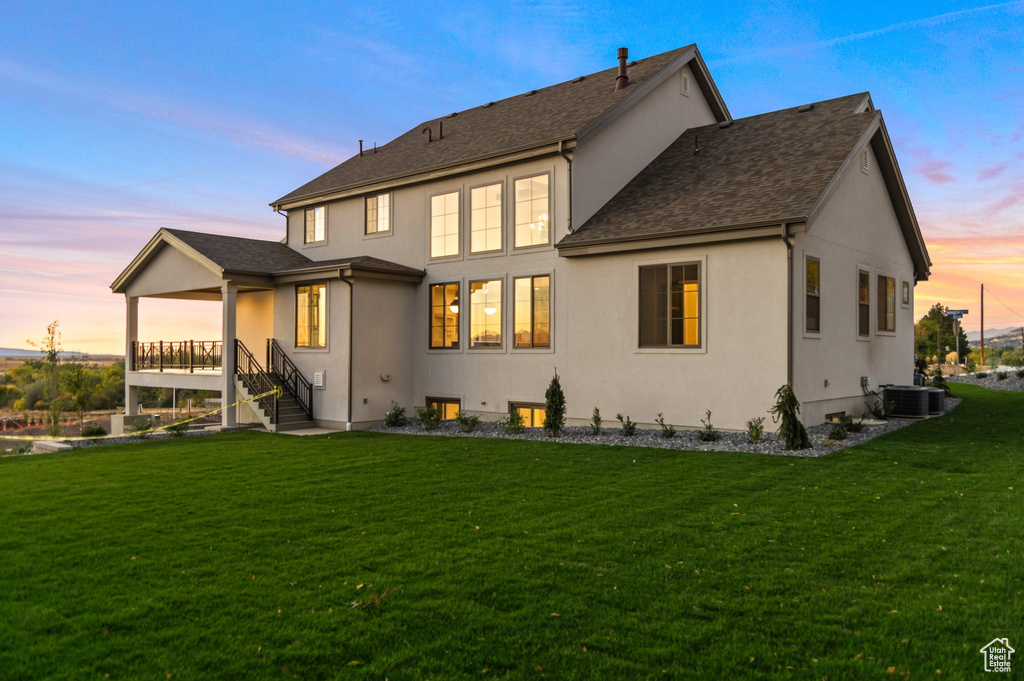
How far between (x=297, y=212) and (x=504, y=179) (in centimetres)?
872

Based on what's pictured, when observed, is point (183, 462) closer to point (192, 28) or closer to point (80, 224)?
point (192, 28)

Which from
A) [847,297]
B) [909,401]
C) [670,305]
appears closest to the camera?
[670,305]

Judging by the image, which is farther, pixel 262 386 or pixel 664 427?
pixel 262 386

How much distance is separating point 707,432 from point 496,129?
1050 cm

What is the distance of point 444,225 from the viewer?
17.2 meters

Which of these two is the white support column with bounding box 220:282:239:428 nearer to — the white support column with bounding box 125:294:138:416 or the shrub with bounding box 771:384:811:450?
the white support column with bounding box 125:294:138:416

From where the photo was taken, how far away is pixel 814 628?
13.2 ft

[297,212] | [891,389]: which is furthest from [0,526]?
[891,389]

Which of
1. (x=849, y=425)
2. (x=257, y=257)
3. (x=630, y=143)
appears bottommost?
(x=849, y=425)

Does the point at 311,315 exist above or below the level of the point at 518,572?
above

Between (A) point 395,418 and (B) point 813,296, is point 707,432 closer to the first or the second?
(B) point 813,296

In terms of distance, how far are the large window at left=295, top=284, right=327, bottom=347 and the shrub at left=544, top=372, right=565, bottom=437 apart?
6.34 meters

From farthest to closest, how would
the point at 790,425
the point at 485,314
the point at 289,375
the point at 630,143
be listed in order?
1. the point at 289,375
2. the point at 485,314
3. the point at 630,143
4. the point at 790,425
